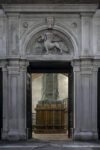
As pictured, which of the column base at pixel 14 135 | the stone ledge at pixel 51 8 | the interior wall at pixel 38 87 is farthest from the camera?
the interior wall at pixel 38 87

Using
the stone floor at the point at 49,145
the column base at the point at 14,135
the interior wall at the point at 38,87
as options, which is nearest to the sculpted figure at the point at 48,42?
the column base at the point at 14,135

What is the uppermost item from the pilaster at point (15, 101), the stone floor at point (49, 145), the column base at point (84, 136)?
the pilaster at point (15, 101)

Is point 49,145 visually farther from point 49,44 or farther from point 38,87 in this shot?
point 38,87

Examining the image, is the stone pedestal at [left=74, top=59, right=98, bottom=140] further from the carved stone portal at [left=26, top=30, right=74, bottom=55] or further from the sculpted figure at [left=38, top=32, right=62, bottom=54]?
the sculpted figure at [left=38, top=32, right=62, bottom=54]

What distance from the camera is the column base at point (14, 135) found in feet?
37.5

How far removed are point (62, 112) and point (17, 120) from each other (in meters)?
3.98

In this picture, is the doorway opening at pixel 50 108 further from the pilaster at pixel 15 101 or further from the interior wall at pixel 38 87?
the interior wall at pixel 38 87

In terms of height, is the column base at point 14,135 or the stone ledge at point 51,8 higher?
the stone ledge at point 51,8

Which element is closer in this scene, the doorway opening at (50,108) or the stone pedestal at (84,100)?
the stone pedestal at (84,100)

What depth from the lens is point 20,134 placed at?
11539 millimetres

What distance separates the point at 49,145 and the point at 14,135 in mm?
1601

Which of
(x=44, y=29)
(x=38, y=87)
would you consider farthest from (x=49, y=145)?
(x=38, y=87)

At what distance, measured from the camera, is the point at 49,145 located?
35.6 ft

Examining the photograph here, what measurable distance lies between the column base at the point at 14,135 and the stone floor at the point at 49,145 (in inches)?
12.3
